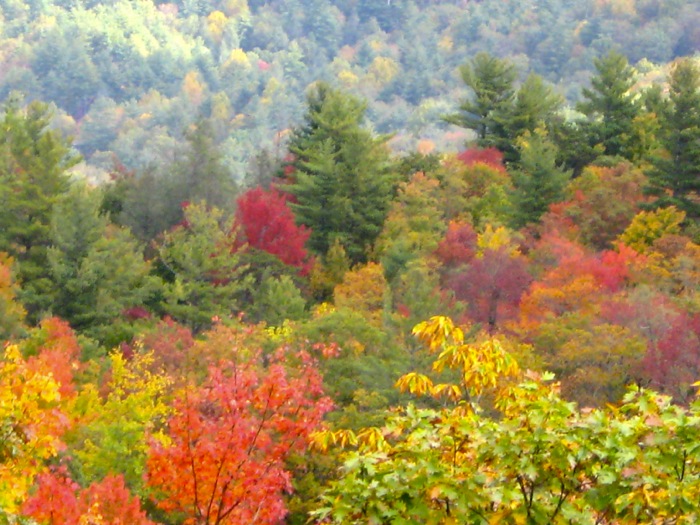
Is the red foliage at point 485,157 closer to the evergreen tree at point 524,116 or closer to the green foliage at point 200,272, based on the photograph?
the evergreen tree at point 524,116

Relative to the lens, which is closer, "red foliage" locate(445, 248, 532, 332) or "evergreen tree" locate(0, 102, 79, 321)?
"red foliage" locate(445, 248, 532, 332)

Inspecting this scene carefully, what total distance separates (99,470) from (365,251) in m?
28.6

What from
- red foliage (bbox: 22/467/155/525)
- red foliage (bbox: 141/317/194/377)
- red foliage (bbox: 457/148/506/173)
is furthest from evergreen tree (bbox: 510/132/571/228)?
red foliage (bbox: 22/467/155/525)

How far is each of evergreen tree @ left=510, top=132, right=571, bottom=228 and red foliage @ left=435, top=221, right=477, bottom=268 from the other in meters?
2.26

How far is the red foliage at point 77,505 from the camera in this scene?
605 inches

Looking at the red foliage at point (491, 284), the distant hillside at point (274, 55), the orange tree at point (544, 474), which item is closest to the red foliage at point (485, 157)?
the red foliage at point (491, 284)

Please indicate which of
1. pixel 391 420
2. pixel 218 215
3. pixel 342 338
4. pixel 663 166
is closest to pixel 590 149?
pixel 663 166

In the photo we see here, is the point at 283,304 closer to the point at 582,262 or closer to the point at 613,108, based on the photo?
the point at 582,262

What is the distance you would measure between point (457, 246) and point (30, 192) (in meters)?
18.5

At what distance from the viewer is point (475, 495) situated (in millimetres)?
7082

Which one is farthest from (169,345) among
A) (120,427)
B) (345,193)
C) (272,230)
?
(345,193)

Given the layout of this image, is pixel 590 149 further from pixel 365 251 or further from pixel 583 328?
pixel 583 328

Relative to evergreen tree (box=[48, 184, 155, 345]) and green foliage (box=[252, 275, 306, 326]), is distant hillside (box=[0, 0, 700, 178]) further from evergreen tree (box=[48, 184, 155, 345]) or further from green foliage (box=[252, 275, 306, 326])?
green foliage (box=[252, 275, 306, 326])

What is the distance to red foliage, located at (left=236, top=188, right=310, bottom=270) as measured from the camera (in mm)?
48844
